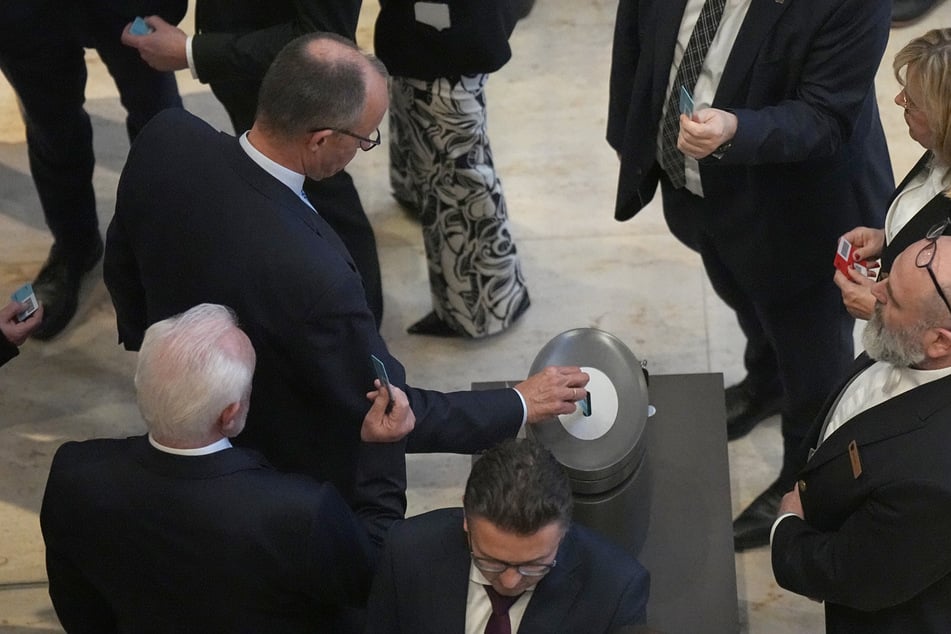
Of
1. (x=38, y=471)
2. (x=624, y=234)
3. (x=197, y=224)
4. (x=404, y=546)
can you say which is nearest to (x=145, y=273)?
(x=197, y=224)

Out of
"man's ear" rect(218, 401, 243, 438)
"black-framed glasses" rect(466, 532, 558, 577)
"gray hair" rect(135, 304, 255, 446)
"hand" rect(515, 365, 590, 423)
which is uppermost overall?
"gray hair" rect(135, 304, 255, 446)

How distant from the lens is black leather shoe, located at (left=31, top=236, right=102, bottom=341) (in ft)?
14.8

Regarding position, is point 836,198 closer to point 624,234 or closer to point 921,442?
point 921,442

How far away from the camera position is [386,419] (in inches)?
107

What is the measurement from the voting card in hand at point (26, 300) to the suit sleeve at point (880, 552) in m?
1.96

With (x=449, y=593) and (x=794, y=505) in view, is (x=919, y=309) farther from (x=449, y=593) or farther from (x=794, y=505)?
(x=449, y=593)

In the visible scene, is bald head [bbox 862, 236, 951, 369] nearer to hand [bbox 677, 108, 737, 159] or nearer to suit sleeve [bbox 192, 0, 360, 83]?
hand [bbox 677, 108, 737, 159]

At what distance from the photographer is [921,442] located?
227 cm

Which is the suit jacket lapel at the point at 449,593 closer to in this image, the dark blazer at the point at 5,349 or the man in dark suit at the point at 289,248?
the man in dark suit at the point at 289,248

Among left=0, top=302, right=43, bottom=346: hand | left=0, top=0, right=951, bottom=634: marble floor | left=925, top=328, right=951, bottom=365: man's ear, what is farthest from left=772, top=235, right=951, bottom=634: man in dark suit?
left=0, top=302, right=43, bottom=346: hand

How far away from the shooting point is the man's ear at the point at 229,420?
2.38 meters

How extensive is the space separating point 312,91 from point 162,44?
3.61 ft

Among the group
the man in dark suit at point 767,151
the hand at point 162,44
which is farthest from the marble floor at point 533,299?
the hand at point 162,44

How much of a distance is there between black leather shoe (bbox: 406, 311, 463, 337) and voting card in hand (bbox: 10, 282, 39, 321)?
1.56 metres
